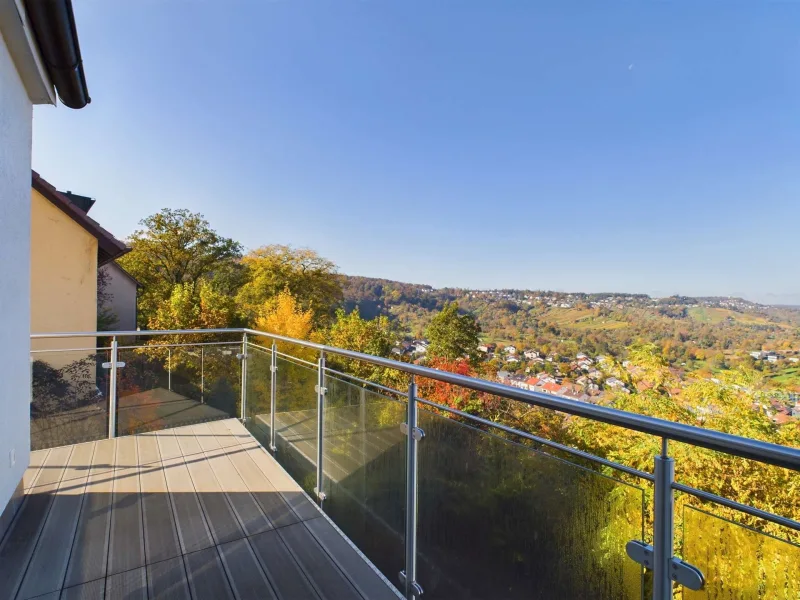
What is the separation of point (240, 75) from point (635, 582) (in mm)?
17664

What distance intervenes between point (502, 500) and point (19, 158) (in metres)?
3.16

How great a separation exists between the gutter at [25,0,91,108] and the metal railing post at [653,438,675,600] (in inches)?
125

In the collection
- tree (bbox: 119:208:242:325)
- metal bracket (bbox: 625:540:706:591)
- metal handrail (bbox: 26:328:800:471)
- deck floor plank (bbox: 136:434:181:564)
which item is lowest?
deck floor plank (bbox: 136:434:181:564)

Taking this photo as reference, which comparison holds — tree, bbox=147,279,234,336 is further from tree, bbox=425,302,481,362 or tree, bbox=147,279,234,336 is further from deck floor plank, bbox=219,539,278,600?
deck floor plank, bbox=219,539,278,600

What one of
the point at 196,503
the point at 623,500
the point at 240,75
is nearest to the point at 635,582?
the point at 623,500

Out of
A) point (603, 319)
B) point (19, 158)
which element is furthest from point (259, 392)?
point (603, 319)

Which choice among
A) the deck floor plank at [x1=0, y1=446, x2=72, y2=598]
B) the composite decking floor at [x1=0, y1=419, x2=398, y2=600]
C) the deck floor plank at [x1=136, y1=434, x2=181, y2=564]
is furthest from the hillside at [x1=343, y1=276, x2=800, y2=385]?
the deck floor plank at [x1=0, y1=446, x2=72, y2=598]

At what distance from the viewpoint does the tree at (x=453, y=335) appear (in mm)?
32000

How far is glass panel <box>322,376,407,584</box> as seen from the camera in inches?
82.8

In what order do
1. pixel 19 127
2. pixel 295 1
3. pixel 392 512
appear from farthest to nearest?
pixel 295 1, pixel 19 127, pixel 392 512

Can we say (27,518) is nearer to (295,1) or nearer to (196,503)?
(196,503)

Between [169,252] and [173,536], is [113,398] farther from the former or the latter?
[169,252]

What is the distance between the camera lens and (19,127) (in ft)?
7.99

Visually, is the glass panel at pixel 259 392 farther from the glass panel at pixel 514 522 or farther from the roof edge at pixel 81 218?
the roof edge at pixel 81 218
